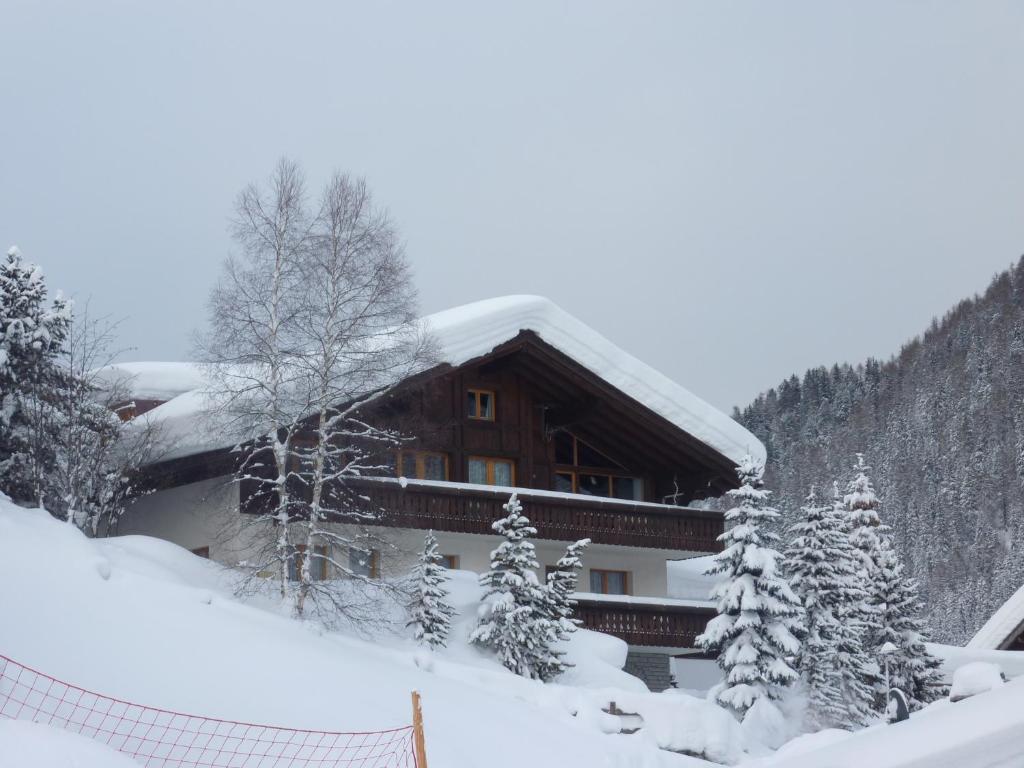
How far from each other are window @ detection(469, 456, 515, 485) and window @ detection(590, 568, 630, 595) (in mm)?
2861

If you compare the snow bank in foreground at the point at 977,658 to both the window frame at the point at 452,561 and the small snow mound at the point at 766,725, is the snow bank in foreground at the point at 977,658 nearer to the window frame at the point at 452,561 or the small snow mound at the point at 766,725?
the small snow mound at the point at 766,725

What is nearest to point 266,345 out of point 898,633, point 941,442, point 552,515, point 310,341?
point 310,341

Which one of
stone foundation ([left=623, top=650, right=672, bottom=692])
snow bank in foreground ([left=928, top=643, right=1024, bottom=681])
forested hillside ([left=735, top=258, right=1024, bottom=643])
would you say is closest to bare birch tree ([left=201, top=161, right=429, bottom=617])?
stone foundation ([left=623, top=650, right=672, bottom=692])

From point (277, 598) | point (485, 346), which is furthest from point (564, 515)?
point (277, 598)

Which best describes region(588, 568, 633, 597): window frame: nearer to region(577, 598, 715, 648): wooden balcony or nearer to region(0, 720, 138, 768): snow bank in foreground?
region(577, 598, 715, 648): wooden balcony

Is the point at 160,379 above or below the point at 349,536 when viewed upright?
above

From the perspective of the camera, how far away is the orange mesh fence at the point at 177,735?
38.6 ft

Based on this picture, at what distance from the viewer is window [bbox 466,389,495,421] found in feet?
88.7

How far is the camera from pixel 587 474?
28.9 metres

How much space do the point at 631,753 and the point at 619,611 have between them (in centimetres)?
828

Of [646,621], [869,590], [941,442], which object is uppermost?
[941,442]

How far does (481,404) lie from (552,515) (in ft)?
11.2

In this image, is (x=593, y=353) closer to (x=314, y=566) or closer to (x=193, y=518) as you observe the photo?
(x=314, y=566)

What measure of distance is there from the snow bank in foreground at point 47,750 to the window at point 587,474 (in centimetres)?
1949
